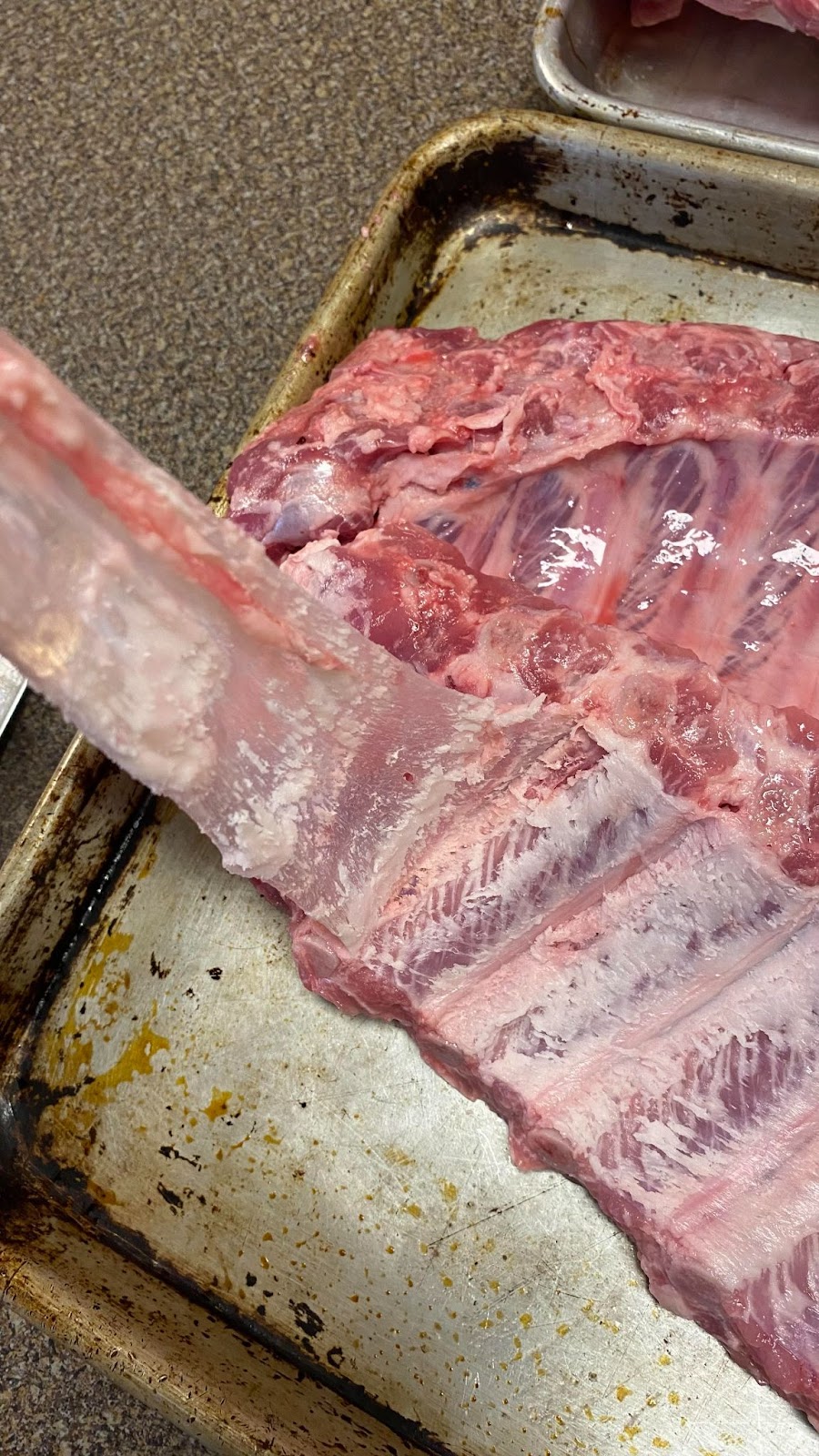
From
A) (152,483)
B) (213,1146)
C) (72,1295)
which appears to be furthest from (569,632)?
(72,1295)

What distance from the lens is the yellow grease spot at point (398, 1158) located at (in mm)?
1772

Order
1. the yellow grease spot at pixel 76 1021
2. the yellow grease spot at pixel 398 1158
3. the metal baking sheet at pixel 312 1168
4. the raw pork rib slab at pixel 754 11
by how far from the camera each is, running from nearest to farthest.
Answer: the metal baking sheet at pixel 312 1168 < the yellow grease spot at pixel 398 1158 < the yellow grease spot at pixel 76 1021 < the raw pork rib slab at pixel 754 11

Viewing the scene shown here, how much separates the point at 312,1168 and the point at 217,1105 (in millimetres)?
189

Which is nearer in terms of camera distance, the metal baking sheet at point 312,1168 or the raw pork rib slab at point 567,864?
the raw pork rib slab at point 567,864

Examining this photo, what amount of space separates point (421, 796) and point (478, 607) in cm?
27

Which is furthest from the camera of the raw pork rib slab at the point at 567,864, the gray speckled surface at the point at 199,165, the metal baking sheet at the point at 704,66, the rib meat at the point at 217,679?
the gray speckled surface at the point at 199,165

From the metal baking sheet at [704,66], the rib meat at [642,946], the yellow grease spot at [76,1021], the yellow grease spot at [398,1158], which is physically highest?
the metal baking sheet at [704,66]

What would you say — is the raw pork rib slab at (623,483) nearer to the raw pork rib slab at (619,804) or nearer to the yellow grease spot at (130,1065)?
the raw pork rib slab at (619,804)

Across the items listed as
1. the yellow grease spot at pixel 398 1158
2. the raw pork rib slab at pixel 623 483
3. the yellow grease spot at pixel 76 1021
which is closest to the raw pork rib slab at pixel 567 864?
the raw pork rib slab at pixel 623 483

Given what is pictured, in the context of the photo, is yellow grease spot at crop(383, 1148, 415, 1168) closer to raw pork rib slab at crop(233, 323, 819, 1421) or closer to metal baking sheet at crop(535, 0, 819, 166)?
raw pork rib slab at crop(233, 323, 819, 1421)

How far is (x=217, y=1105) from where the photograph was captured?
1.84 metres

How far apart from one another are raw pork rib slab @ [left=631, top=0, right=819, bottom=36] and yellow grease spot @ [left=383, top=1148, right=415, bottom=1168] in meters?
2.26

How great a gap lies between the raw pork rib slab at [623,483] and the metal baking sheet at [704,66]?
1.02 meters

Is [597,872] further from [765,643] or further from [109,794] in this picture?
[109,794]
